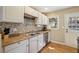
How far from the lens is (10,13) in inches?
72.7

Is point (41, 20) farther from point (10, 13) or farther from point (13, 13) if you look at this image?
point (10, 13)

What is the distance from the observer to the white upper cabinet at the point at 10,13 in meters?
1.64

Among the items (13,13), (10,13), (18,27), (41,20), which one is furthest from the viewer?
(41,20)

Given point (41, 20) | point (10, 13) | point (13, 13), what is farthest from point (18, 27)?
point (41, 20)

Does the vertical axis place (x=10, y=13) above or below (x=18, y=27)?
above

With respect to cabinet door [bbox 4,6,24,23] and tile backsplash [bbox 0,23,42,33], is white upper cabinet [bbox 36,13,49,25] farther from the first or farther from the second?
cabinet door [bbox 4,6,24,23]

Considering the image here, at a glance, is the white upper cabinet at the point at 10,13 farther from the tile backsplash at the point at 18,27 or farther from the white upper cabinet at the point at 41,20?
the white upper cabinet at the point at 41,20

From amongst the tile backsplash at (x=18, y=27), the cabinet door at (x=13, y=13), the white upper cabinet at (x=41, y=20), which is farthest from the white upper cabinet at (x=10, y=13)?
the white upper cabinet at (x=41, y=20)

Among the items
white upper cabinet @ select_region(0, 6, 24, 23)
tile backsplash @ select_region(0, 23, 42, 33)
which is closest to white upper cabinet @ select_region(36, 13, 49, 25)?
tile backsplash @ select_region(0, 23, 42, 33)

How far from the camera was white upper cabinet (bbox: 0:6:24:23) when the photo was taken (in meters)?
1.64

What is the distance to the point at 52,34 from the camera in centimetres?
487

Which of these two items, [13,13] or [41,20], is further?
[41,20]
